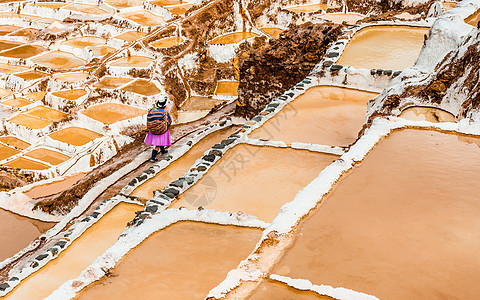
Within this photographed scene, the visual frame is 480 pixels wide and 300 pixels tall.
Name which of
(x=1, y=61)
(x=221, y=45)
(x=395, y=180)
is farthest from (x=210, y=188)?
(x=1, y=61)

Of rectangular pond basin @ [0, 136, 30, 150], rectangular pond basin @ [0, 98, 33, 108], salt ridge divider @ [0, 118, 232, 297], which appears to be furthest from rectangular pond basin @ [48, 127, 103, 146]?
salt ridge divider @ [0, 118, 232, 297]

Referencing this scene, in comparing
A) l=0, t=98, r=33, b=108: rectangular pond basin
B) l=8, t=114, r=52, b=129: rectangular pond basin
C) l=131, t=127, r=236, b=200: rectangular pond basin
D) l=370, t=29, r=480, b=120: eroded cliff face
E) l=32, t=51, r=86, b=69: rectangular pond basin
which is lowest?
l=8, t=114, r=52, b=129: rectangular pond basin

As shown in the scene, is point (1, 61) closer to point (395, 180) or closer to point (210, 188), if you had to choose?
point (210, 188)

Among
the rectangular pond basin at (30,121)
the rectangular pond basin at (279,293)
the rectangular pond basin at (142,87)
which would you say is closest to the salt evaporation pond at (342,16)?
the rectangular pond basin at (142,87)

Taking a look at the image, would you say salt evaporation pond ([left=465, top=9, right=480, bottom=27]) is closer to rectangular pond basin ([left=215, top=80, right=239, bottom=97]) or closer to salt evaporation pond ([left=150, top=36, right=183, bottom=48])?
rectangular pond basin ([left=215, top=80, right=239, bottom=97])

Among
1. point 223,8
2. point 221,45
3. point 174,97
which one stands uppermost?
point 223,8

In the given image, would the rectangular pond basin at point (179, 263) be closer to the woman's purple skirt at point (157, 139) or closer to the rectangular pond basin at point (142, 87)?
the woman's purple skirt at point (157, 139)
